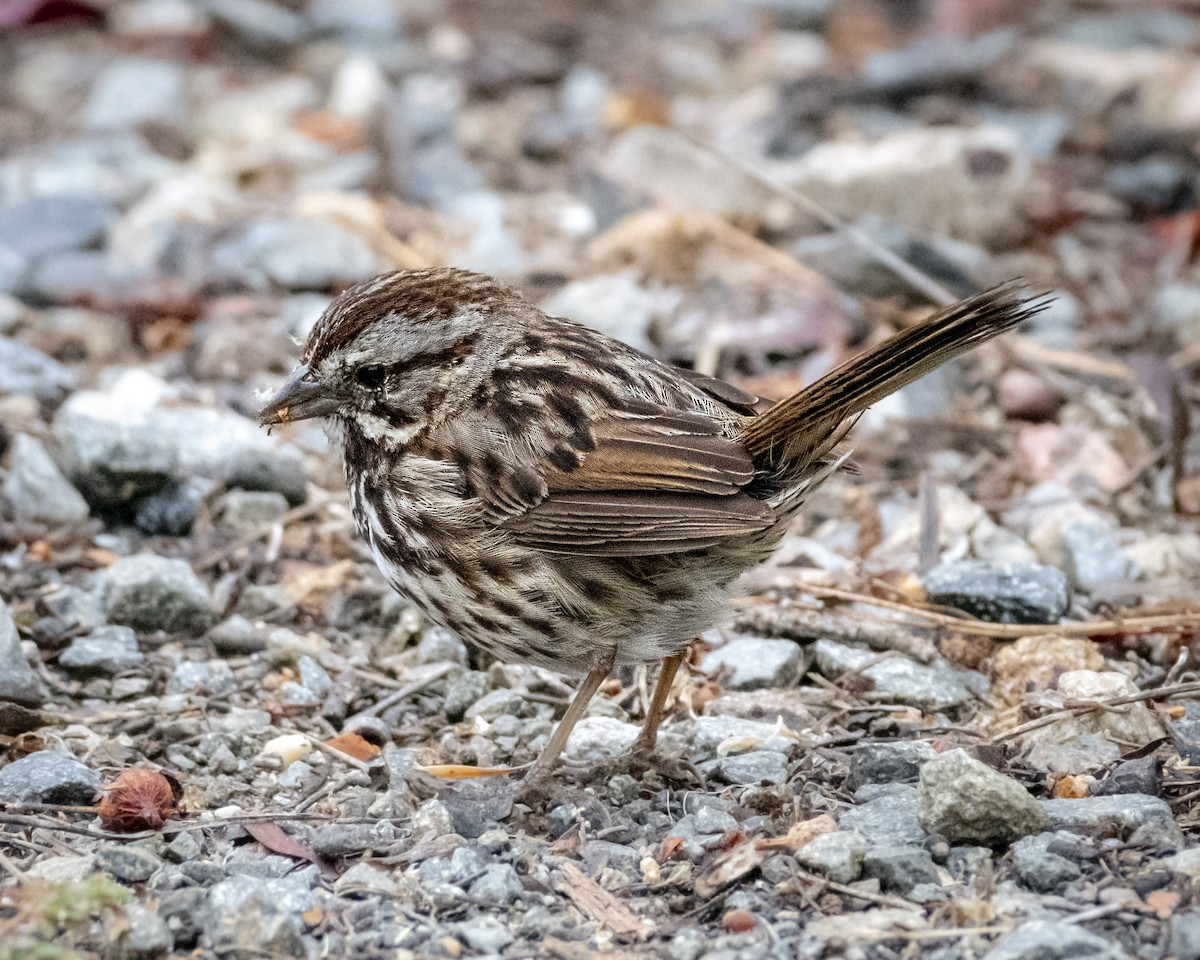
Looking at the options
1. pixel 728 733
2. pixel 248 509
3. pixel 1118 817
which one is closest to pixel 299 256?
pixel 248 509

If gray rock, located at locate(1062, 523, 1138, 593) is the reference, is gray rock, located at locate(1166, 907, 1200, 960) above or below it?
below

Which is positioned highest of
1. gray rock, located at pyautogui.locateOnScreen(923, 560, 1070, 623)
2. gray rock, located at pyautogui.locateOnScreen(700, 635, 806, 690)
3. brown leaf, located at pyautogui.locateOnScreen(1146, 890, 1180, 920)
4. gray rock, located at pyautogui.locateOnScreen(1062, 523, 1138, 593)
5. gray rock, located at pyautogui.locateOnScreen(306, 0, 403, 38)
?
gray rock, located at pyautogui.locateOnScreen(306, 0, 403, 38)

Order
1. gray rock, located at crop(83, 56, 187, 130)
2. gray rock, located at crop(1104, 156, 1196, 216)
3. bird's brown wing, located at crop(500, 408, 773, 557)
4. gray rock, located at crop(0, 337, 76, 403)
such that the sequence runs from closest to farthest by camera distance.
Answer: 1. bird's brown wing, located at crop(500, 408, 773, 557)
2. gray rock, located at crop(0, 337, 76, 403)
3. gray rock, located at crop(1104, 156, 1196, 216)
4. gray rock, located at crop(83, 56, 187, 130)

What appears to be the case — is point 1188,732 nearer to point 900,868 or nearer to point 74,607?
point 900,868

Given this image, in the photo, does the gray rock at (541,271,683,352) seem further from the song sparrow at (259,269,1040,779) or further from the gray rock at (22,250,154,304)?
the song sparrow at (259,269,1040,779)

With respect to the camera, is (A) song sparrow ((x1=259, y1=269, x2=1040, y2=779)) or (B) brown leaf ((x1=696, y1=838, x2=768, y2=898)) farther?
(A) song sparrow ((x1=259, y1=269, x2=1040, y2=779))

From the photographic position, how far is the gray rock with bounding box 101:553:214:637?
470 centimetres

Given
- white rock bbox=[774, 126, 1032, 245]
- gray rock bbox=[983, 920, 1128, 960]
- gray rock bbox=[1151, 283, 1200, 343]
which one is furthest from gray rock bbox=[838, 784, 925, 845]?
white rock bbox=[774, 126, 1032, 245]

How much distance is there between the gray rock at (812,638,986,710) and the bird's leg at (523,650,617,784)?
2.63 feet

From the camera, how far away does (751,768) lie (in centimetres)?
405

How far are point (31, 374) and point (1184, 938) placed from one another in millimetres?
4551

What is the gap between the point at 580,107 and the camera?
8.57 meters

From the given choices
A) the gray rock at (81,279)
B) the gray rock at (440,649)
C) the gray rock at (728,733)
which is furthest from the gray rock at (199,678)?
the gray rock at (81,279)

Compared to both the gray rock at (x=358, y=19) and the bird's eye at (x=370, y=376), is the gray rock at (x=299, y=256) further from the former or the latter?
the gray rock at (x=358, y=19)
